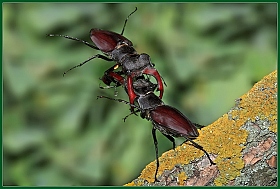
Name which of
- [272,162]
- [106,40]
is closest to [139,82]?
[106,40]

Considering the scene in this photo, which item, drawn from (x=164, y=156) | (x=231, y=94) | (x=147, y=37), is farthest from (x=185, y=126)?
(x=147, y=37)

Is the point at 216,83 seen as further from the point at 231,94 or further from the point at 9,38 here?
the point at 9,38

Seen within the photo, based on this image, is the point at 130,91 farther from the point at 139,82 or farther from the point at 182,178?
the point at 182,178

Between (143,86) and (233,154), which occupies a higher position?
(143,86)

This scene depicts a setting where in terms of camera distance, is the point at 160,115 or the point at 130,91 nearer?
the point at 160,115

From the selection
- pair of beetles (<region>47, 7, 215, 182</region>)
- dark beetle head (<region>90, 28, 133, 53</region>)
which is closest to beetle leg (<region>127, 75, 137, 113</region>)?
pair of beetles (<region>47, 7, 215, 182</region>)

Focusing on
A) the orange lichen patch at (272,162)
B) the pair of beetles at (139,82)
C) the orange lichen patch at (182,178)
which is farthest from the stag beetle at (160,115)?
the orange lichen patch at (272,162)

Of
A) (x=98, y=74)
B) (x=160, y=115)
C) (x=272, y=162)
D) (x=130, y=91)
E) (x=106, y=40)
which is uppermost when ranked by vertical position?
(x=106, y=40)
